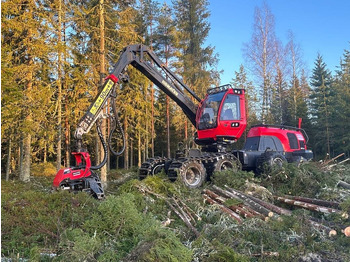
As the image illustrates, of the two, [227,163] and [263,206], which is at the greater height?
[227,163]

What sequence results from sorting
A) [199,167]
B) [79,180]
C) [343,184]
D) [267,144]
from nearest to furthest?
[79,180]
[343,184]
[199,167]
[267,144]

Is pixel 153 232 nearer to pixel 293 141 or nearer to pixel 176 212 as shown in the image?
pixel 176 212

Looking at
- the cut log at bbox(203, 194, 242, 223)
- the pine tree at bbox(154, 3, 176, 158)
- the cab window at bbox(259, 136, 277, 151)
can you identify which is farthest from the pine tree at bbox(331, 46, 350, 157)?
the cut log at bbox(203, 194, 242, 223)

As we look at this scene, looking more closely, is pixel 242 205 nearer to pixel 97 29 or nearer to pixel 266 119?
pixel 97 29

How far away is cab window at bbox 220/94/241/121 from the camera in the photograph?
37.3 feet

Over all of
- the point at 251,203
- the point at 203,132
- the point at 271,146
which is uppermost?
the point at 203,132

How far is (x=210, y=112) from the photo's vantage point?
451 inches

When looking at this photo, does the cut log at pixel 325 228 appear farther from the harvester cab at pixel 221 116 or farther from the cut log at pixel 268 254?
the harvester cab at pixel 221 116

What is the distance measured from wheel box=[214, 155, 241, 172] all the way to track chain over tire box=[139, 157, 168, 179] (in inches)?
78.7

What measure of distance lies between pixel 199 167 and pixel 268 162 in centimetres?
245

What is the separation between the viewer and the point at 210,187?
31.7ft

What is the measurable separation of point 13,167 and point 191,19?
60.6ft

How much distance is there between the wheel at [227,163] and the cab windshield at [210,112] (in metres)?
1.31

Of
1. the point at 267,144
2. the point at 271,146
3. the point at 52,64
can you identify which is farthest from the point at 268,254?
the point at 52,64
